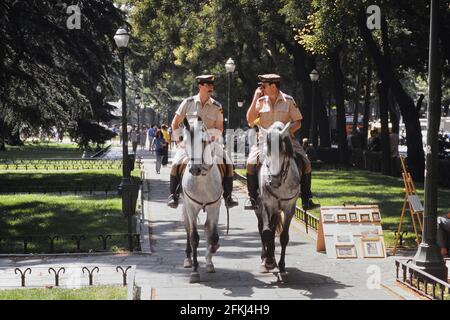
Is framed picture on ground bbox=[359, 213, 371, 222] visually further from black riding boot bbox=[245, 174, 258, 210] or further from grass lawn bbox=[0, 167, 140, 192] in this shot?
grass lawn bbox=[0, 167, 140, 192]

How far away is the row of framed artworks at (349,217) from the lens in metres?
13.4

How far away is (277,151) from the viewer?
34.4 feet

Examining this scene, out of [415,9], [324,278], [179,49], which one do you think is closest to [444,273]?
[324,278]

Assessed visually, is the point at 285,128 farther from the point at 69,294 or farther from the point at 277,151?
the point at 69,294

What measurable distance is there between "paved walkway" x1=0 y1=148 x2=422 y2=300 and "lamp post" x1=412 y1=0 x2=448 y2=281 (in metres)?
0.70

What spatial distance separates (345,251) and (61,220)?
27.2 ft

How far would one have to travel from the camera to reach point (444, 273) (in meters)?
11.1

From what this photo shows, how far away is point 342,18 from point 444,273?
1341 cm

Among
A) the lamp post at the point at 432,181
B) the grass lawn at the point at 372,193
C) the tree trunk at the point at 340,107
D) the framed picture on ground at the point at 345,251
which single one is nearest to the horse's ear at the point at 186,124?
the lamp post at the point at 432,181

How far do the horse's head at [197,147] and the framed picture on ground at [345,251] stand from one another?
376 cm

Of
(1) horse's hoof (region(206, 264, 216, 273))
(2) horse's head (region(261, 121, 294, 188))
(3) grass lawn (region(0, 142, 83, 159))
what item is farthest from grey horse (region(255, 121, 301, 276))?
(3) grass lawn (region(0, 142, 83, 159))

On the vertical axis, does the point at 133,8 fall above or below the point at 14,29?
above

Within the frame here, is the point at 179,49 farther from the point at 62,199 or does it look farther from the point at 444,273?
the point at 444,273
